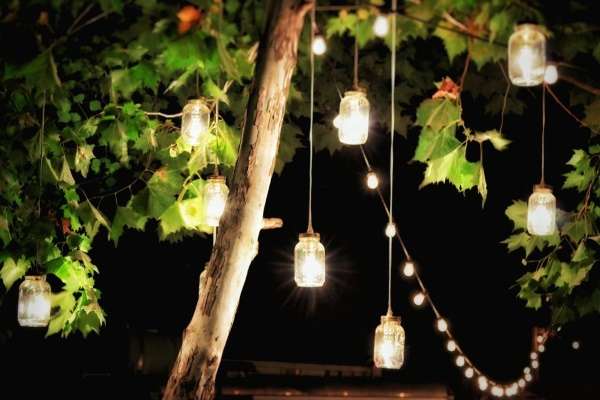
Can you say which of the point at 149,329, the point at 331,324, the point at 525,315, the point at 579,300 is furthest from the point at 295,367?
the point at 579,300

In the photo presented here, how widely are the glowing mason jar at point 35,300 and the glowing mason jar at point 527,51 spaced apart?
3841 mm

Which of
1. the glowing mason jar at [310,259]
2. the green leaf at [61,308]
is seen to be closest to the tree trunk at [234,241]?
the glowing mason jar at [310,259]

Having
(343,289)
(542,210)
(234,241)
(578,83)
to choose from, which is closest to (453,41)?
(578,83)

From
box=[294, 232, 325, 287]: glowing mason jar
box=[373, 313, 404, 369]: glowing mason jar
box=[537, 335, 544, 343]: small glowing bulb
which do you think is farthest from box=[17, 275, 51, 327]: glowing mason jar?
box=[537, 335, 544, 343]: small glowing bulb

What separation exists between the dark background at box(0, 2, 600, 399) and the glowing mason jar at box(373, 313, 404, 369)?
568 centimetres

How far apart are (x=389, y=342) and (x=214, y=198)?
5.47 feet

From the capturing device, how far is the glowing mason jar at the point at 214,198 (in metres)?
6.42

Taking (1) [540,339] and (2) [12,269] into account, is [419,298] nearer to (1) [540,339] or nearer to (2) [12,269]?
(2) [12,269]

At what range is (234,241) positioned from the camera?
17.1 feet

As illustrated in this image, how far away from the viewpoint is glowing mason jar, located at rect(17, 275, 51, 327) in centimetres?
662

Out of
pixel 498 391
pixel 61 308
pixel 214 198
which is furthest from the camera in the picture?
pixel 498 391

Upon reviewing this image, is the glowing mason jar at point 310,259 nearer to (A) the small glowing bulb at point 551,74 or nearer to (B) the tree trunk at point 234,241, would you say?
(B) the tree trunk at point 234,241

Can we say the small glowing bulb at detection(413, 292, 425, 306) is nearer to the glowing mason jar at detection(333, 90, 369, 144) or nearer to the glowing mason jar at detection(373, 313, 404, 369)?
the glowing mason jar at detection(373, 313, 404, 369)

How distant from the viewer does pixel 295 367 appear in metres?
12.9
